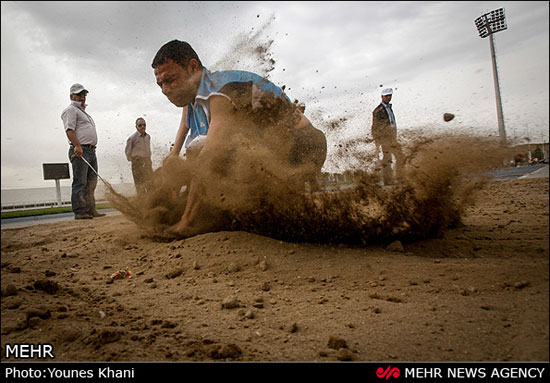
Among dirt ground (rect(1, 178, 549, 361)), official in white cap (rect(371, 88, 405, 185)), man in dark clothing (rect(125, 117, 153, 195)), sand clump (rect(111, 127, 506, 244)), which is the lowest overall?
dirt ground (rect(1, 178, 549, 361))

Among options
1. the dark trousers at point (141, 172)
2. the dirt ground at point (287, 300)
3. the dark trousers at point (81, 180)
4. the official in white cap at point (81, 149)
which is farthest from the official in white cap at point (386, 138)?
the dark trousers at point (81, 180)

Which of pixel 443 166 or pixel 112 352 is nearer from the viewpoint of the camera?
pixel 112 352

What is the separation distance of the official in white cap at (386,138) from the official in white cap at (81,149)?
10.3 ft

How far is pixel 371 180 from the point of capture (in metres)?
2.37

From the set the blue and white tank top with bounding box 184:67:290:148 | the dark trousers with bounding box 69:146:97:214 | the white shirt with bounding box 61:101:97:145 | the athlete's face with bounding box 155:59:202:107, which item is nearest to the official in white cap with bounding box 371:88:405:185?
the blue and white tank top with bounding box 184:67:290:148

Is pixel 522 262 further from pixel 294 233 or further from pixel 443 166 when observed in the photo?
pixel 294 233

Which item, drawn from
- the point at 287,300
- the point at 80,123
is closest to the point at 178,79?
the point at 287,300

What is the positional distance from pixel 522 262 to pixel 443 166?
728mm

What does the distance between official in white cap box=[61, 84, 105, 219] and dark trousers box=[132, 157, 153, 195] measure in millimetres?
500

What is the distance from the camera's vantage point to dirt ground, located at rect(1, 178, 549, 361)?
1132 millimetres

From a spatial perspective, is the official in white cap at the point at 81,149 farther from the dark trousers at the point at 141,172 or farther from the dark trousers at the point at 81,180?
the dark trousers at the point at 141,172

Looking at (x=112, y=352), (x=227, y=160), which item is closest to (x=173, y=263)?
(x=227, y=160)

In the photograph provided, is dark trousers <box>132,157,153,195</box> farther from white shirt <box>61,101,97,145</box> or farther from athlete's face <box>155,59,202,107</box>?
athlete's face <box>155,59,202,107</box>

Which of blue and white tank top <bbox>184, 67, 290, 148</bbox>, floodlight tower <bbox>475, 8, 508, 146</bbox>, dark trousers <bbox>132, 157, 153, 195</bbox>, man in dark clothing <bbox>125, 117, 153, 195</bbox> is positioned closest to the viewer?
floodlight tower <bbox>475, 8, 508, 146</bbox>
